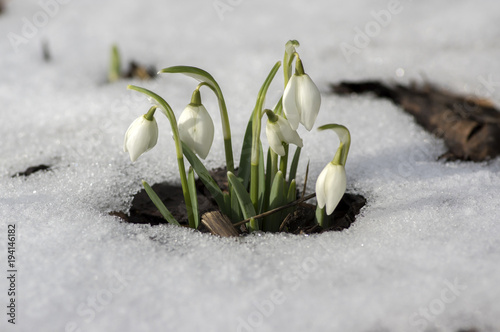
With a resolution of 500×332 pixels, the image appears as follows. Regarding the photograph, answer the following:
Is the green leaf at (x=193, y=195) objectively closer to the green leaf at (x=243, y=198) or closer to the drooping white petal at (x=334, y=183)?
the green leaf at (x=243, y=198)

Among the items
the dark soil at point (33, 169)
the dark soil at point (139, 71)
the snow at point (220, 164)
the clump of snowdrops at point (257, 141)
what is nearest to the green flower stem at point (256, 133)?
the clump of snowdrops at point (257, 141)

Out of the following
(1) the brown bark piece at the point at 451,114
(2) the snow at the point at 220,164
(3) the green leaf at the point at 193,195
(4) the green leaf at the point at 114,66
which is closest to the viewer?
(2) the snow at the point at 220,164

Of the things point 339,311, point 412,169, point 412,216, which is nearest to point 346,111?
point 412,169

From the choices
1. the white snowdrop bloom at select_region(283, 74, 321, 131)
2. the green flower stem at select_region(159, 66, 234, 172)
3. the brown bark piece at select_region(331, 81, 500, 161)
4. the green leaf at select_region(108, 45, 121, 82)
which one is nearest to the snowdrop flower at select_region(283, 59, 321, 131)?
the white snowdrop bloom at select_region(283, 74, 321, 131)

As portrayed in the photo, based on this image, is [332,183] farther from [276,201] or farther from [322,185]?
[276,201]

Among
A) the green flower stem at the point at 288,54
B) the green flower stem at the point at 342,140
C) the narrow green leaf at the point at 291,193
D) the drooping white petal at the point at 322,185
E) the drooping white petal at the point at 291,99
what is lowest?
the narrow green leaf at the point at 291,193

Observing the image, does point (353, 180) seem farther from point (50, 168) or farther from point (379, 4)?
point (379, 4)

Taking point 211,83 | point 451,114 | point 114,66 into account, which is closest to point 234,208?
point 211,83
